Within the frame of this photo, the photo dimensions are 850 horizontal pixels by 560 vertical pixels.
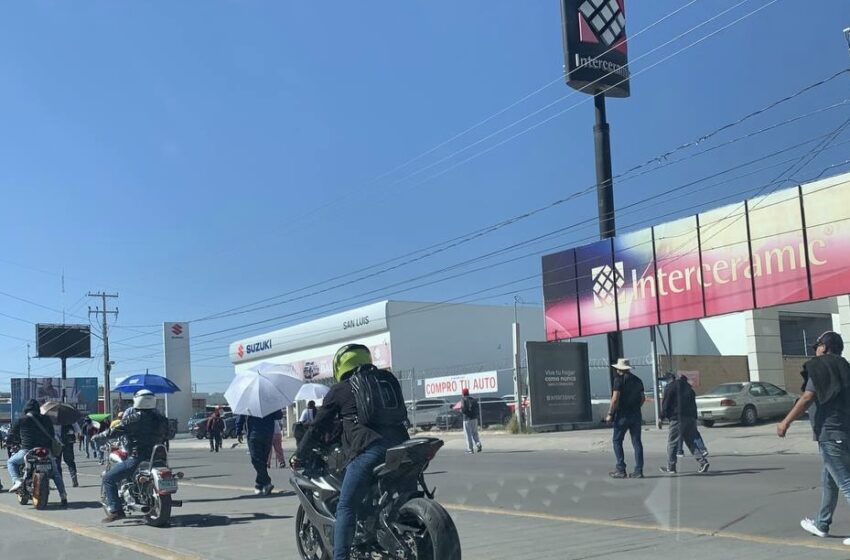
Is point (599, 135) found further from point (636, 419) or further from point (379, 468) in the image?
point (379, 468)

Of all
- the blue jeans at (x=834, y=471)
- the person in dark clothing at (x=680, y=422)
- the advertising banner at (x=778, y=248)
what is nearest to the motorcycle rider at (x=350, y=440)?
the blue jeans at (x=834, y=471)

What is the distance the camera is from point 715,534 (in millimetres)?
7965

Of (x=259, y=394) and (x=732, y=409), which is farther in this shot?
(x=732, y=409)

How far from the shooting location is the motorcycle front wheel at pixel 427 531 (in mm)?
5375

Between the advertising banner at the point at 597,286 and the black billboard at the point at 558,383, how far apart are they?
3.99ft

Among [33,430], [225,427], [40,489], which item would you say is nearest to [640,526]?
[40,489]

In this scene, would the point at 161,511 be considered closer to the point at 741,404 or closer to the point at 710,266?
the point at 741,404

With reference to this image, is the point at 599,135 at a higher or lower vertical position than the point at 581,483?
higher

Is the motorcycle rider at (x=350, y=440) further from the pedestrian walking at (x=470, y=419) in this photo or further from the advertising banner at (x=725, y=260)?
the advertising banner at (x=725, y=260)

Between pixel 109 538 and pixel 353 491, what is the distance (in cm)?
475

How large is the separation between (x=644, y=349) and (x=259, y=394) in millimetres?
44693

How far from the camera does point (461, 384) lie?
1489 inches

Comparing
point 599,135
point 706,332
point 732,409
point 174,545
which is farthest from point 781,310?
point 174,545

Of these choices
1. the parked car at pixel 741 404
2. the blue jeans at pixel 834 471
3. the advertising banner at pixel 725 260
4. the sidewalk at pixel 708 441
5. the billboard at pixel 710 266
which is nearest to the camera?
the blue jeans at pixel 834 471
